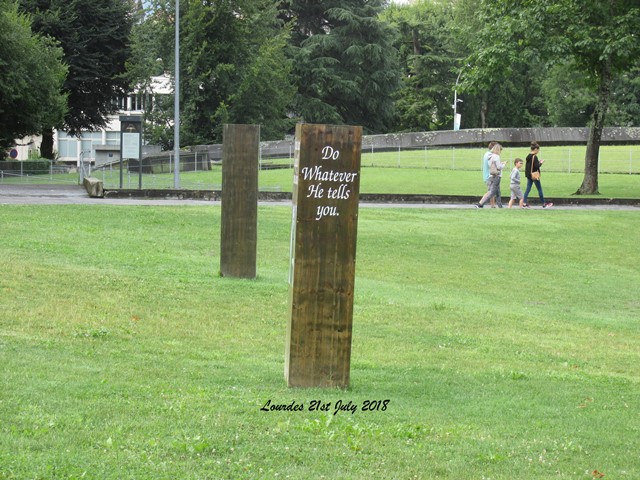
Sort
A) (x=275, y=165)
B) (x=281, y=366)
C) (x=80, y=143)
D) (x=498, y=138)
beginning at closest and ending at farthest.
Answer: (x=281, y=366) → (x=275, y=165) → (x=498, y=138) → (x=80, y=143)

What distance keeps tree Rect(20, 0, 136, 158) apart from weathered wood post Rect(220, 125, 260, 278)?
41.3 m

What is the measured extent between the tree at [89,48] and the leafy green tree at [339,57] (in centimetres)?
1548

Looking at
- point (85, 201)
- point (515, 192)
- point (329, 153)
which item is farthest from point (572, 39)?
point (329, 153)

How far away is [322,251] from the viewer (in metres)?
8.02

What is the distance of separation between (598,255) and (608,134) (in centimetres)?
4395

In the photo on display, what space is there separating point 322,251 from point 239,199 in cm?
719

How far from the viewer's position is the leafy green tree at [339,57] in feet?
239

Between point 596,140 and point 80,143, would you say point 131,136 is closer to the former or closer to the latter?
point 596,140

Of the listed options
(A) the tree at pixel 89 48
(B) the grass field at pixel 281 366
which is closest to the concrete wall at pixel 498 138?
(A) the tree at pixel 89 48

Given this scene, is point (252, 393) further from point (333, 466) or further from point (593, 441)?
point (593, 441)

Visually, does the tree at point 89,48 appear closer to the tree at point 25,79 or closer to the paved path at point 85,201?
the tree at point 25,79

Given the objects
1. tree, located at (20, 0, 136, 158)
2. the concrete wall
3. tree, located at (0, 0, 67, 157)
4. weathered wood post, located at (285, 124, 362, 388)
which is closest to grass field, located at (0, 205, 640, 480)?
weathered wood post, located at (285, 124, 362, 388)

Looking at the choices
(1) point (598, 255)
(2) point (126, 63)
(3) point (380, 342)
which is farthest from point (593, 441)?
(2) point (126, 63)

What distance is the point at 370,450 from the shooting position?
19.9ft
